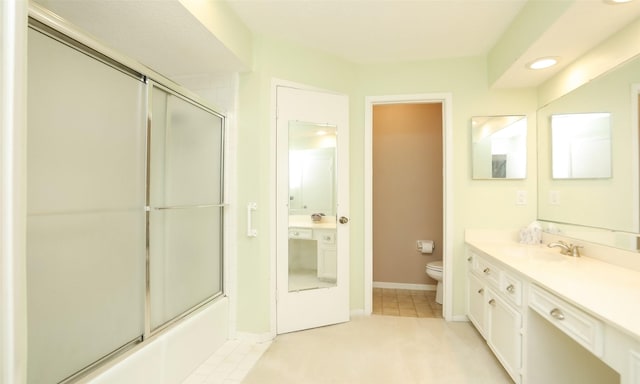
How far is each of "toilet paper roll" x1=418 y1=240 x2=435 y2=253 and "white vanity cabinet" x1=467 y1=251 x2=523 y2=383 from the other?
1055 mm

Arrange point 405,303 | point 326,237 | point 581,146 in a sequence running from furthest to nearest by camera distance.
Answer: point 405,303 < point 326,237 < point 581,146

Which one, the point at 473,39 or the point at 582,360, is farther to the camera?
the point at 473,39

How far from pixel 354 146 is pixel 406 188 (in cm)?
124

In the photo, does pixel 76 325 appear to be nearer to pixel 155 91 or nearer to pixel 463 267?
pixel 155 91

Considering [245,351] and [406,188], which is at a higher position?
[406,188]

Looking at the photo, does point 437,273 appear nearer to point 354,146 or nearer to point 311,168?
point 354,146

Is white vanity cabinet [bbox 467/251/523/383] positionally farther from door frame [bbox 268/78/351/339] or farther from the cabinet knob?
door frame [bbox 268/78/351/339]

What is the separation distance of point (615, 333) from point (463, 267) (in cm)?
178

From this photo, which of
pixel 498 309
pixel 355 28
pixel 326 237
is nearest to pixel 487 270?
pixel 498 309

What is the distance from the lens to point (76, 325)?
132 cm

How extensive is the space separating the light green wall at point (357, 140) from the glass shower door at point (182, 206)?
21cm

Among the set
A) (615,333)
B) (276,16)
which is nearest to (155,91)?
(276,16)

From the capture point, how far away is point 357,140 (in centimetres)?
291

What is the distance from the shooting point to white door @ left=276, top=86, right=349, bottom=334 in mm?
2508
